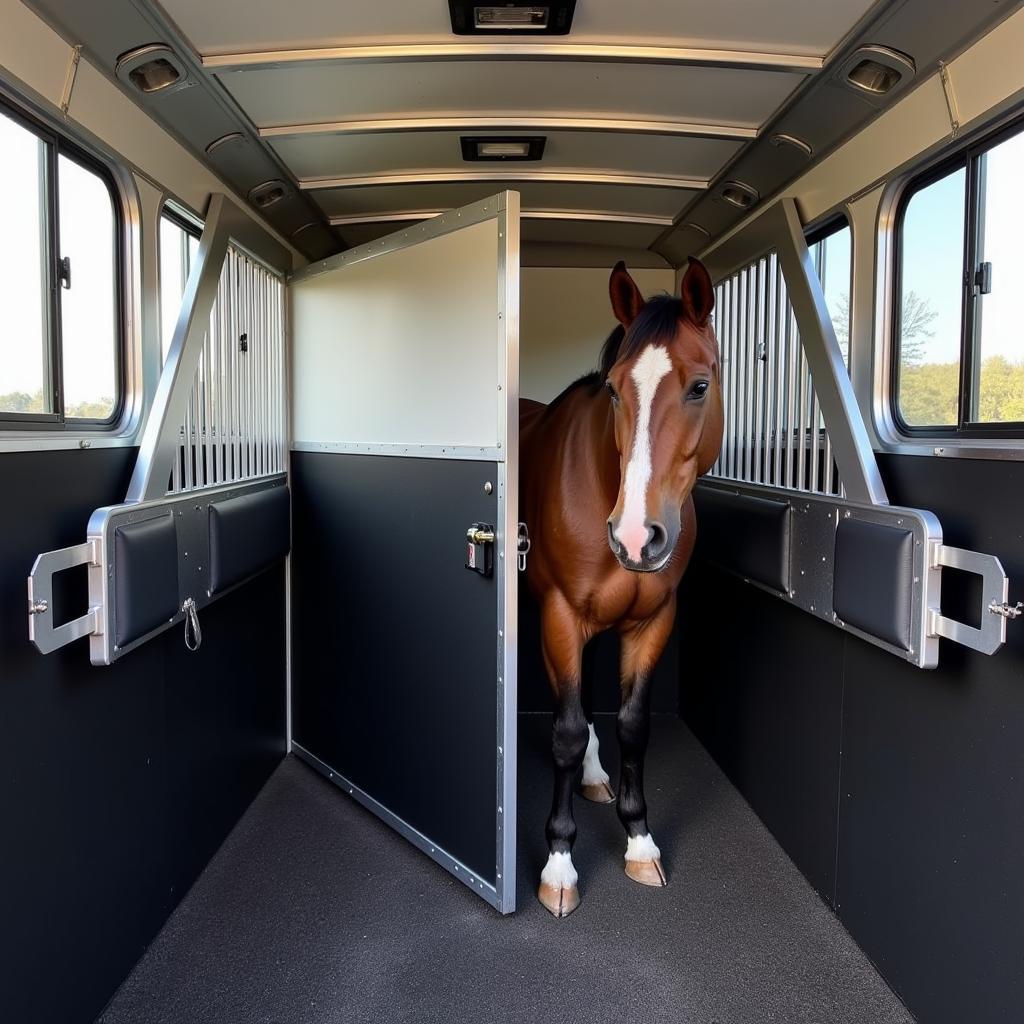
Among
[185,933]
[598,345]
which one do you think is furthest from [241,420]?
[598,345]

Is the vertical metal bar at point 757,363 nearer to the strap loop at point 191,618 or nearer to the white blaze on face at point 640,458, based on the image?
the white blaze on face at point 640,458

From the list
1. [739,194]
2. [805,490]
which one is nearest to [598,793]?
[805,490]

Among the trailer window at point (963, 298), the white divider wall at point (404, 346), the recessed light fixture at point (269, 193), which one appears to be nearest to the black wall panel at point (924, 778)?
the trailer window at point (963, 298)

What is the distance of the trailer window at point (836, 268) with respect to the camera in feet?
7.54

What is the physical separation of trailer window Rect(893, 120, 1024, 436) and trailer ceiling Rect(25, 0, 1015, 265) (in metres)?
0.26

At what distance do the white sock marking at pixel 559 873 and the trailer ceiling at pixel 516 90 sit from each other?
214 centimetres

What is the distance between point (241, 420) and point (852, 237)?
2.03 meters

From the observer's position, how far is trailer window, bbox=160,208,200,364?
7.19 ft

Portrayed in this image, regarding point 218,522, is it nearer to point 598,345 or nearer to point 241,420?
point 241,420

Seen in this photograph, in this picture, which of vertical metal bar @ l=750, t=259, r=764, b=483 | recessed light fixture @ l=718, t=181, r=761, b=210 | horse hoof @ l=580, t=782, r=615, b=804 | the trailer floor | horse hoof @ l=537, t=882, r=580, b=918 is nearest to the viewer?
the trailer floor

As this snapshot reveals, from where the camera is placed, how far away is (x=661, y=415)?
1.92m

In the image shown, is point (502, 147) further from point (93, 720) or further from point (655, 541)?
point (93, 720)

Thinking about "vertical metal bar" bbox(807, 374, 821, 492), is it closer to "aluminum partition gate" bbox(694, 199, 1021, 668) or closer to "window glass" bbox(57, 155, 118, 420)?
"aluminum partition gate" bbox(694, 199, 1021, 668)

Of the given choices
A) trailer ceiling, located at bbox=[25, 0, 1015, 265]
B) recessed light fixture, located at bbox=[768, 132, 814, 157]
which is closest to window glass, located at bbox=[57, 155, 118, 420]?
trailer ceiling, located at bbox=[25, 0, 1015, 265]
